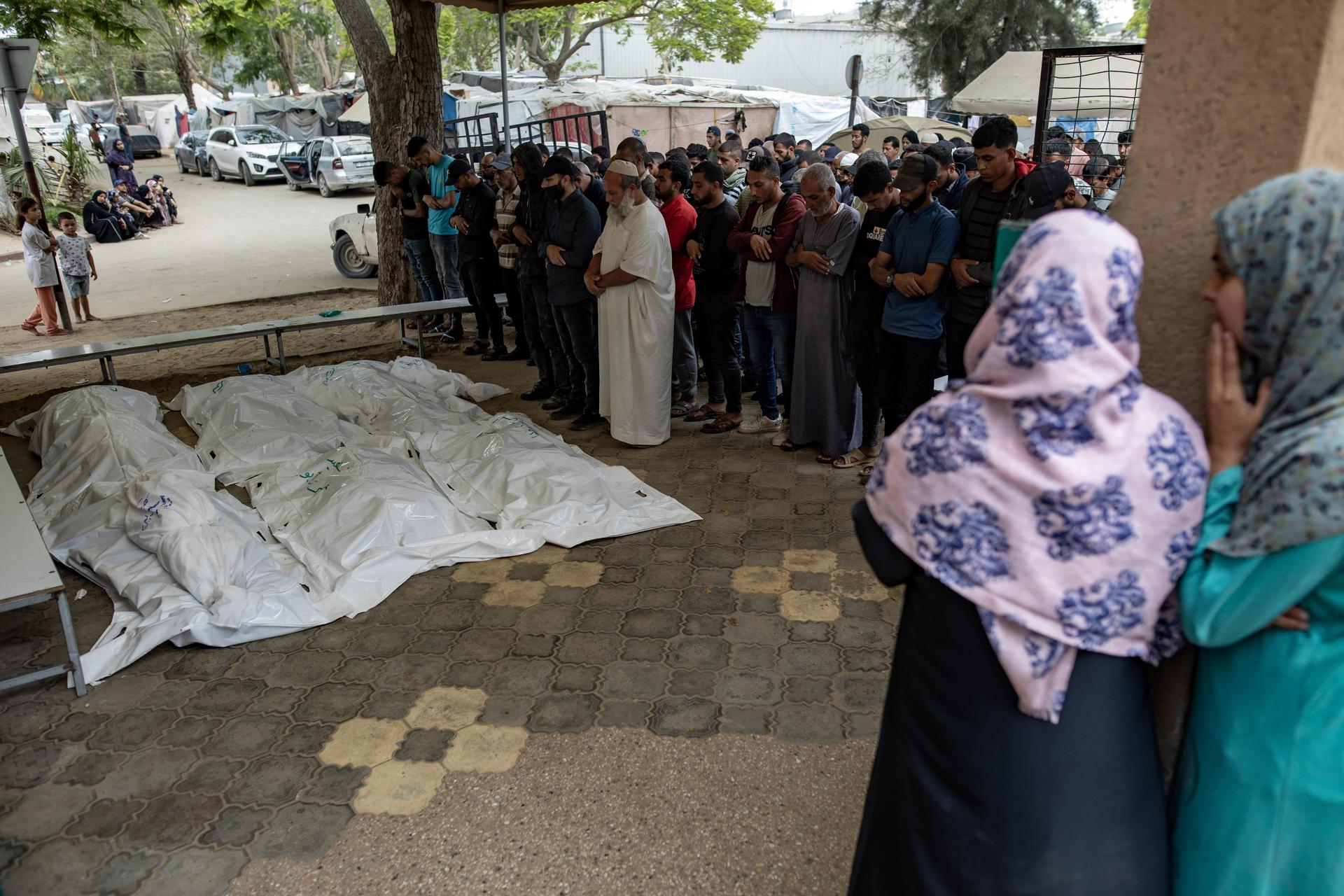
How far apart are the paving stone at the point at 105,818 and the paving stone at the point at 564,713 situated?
128cm

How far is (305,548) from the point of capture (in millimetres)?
4434

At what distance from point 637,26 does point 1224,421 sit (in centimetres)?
3950

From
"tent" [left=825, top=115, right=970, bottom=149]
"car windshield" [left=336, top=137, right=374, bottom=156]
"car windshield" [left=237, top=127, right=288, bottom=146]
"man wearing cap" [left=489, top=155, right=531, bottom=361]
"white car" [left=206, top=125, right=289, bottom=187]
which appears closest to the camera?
"man wearing cap" [left=489, top=155, right=531, bottom=361]

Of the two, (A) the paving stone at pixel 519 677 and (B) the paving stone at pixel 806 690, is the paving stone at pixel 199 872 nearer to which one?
(A) the paving stone at pixel 519 677

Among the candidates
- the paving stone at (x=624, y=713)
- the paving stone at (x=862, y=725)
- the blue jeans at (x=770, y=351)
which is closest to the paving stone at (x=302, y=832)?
the paving stone at (x=624, y=713)

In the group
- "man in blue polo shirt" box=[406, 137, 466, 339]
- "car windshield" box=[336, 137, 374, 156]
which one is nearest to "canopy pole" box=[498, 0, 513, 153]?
"man in blue polo shirt" box=[406, 137, 466, 339]

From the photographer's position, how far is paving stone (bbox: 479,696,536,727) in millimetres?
3273

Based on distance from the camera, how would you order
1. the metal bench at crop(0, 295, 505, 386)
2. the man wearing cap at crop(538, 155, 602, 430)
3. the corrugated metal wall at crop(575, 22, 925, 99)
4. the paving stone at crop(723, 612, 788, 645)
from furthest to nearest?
the corrugated metal wall at crop(575, 22, 925, 99)
the metal bench at crop(0, 295, 505, 386)
the man wearing cap at crop(538, 155, 602, 430)
the paving stone at crop(723, 612, 788, 645)

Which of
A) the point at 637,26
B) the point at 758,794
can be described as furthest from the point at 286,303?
the point at 637,26

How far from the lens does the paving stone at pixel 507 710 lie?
3.27 meters

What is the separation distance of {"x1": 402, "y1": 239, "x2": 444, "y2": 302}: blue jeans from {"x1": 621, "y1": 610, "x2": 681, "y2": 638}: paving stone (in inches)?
224

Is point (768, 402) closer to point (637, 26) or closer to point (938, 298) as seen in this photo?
point (938, 298)

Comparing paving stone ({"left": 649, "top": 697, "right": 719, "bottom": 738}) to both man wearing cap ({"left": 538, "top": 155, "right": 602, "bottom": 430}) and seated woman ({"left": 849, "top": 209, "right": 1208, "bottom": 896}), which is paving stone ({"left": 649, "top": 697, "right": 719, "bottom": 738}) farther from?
man wearing cap ({"left": 538, "top": 155, "right": 602, "bottom": 430})

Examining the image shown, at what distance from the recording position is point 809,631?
3807mm
